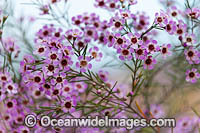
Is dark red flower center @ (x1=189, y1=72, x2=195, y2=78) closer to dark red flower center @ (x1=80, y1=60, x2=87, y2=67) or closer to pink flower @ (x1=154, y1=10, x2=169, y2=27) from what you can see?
pink flower @ (x1=154, y1=10, x2=169, y2=27)

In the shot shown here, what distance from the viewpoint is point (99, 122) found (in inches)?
29.4

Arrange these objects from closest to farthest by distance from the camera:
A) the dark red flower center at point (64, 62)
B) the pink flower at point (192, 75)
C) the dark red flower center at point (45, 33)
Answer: the dark red flower center at point (64, 62) → the pink flower at point (192, 75) → the dark red flower center at point (45, 33)

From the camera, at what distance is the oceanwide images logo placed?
27.2 inches

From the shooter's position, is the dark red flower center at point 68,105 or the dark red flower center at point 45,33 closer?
the dark red flower center at point 68,105

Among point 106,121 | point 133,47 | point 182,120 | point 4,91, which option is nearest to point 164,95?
point 182,120

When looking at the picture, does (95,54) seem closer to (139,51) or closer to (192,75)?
(139,51)

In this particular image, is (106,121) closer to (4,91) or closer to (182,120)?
(4,91)

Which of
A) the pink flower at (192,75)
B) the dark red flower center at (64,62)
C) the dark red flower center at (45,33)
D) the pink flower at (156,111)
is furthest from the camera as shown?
the pink flower at (156,111)

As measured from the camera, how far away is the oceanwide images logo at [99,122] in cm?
69

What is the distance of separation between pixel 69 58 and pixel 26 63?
0.13 meters

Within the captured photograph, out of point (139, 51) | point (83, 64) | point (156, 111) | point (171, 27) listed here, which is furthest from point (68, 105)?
point (156, 111)

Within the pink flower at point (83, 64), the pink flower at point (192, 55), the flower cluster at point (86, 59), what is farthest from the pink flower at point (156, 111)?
the pink flower at point (83, 64)

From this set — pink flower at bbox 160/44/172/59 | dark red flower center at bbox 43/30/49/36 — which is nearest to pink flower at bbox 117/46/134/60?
pink flower at bbox 160/44/172/59

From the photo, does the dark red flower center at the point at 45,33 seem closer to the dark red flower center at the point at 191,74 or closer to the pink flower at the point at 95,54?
the pink flower at the point at 95,54
